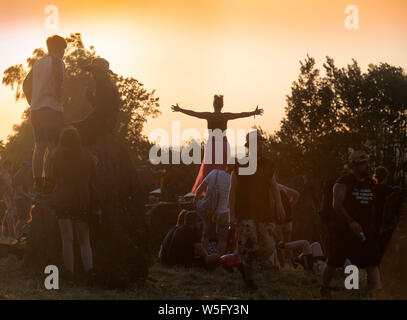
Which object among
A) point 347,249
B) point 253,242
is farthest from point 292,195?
point 347,249

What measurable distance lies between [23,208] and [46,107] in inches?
329

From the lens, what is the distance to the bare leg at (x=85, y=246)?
1009 centimetres

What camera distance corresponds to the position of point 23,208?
61.7ft

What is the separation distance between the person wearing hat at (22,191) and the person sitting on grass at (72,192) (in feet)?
26.3

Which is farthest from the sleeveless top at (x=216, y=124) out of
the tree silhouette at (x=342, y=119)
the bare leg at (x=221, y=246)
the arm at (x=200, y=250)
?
the tree silhouette at (x=342, y=119)

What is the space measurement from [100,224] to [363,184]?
3.40 meters

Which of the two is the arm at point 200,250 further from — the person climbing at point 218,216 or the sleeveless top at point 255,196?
A: the sleeveless top at point 255,196

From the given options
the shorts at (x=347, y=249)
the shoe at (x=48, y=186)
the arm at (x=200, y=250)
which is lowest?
the arm at (x=200, y=250)

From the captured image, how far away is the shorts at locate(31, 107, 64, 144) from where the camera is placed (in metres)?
10.9

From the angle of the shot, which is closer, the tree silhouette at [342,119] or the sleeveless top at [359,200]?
the sleeveless top at [359,200]

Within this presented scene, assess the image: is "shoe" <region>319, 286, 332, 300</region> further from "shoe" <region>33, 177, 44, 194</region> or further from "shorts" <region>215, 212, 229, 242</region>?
A: "shorts" <region>215, 212, 229, 242</region>

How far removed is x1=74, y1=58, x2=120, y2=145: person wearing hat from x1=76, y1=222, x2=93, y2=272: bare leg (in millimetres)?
1205
